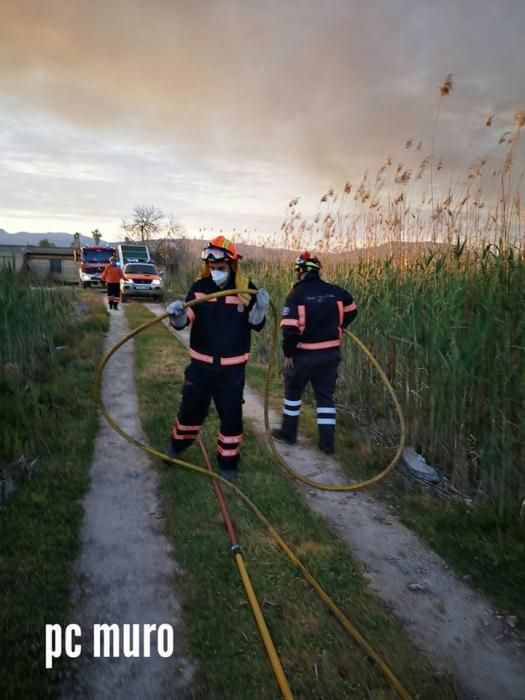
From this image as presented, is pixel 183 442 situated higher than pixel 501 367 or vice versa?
pixel 501 367

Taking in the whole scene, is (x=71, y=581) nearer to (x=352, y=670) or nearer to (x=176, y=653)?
(x=176, y=653)

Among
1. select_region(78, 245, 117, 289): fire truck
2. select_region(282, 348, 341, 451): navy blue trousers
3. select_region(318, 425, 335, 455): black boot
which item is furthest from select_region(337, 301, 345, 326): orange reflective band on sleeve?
select_region(78, 245, 117, 289): fire truck

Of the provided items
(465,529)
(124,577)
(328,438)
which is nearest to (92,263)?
(328,438)

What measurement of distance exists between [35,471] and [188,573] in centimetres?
206

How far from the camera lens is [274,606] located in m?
2.88

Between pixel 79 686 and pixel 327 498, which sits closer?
pixel 79 686

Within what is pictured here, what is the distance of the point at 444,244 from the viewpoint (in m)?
6.18

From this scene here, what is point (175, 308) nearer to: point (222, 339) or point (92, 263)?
point (222, 339)

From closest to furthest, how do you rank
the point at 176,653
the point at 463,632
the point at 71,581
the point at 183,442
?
the point at 176,653, the point at 463,632, the point at 71,581, the point at 183,442

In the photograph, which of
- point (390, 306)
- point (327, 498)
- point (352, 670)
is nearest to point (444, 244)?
point (390, 306)

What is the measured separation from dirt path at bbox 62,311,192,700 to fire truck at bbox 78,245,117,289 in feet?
66.8

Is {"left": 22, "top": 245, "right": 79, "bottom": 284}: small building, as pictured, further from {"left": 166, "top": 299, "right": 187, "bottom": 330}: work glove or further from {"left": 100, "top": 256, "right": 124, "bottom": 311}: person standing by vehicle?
{"left": 166, "top": 299, "right": 187, "bottom": 330}: work glove

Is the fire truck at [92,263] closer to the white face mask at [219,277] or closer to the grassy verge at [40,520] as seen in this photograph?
the grassy verge at [40,520]

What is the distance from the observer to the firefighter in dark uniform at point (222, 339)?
439 centimetres
